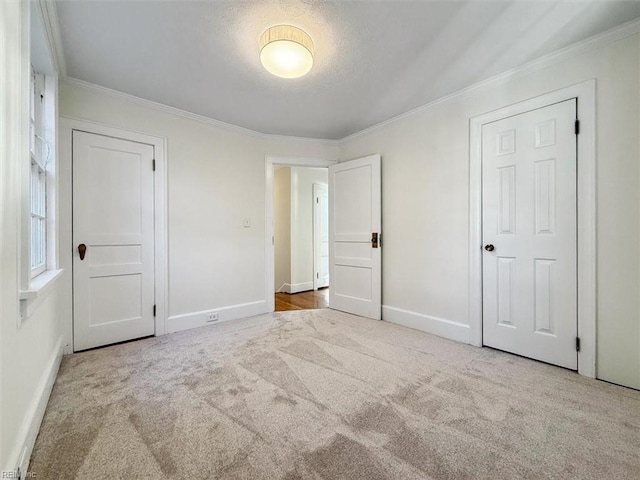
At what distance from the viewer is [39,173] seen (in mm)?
2070

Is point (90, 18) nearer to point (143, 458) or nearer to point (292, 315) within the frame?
point (143, 458)

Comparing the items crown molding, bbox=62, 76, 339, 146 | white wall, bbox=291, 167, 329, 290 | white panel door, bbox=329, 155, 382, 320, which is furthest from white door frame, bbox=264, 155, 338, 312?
white wall, bbox=291, 167, 329, 290

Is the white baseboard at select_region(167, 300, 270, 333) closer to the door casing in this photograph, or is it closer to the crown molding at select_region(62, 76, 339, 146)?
the door casing

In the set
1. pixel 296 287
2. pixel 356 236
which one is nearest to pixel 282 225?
pixel 296 287

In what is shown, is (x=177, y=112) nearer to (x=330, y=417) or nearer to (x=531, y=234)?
(x=330, y=417)

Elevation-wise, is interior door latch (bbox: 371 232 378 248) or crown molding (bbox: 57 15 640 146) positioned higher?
crown molding (bbox: 57 15 640 146)

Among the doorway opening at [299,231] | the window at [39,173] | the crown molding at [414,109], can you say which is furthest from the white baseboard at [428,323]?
the window at [39,173]

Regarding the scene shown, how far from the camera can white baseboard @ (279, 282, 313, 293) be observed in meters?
5.28

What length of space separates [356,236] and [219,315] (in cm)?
191

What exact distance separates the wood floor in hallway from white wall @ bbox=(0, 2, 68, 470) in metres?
2.77

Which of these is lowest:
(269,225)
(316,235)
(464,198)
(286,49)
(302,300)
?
(302,300)

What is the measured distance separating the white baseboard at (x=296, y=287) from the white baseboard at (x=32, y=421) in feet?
11.6

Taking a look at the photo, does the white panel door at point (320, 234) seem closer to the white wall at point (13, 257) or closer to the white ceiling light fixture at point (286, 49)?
the white ceiling light fixture at point (286, 49)

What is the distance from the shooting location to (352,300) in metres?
3.75
